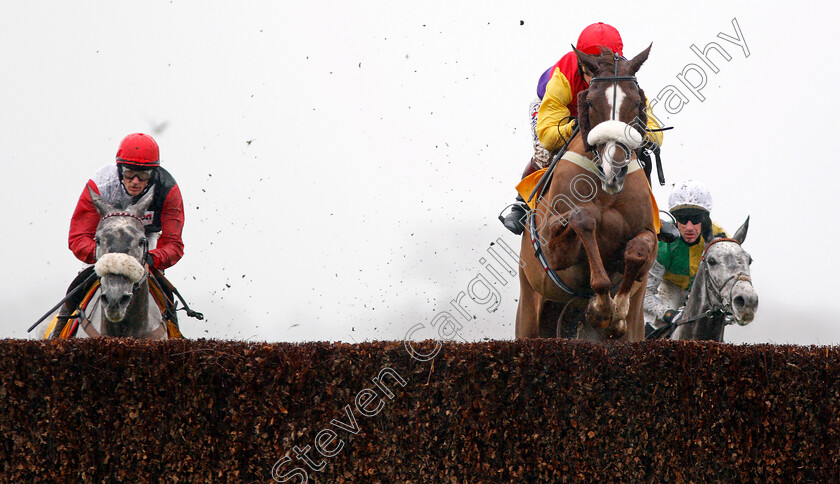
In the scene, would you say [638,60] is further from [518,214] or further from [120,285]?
[120,285]

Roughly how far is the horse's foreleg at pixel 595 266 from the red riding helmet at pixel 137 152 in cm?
309

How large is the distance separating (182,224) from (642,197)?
10.9 feet

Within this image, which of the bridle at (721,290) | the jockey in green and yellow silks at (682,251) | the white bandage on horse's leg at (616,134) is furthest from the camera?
the jockey in green and yellow silks at (682,251)

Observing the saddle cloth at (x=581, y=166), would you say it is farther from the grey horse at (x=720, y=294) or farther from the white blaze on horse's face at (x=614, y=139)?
the grey horse at (x=720, y=294)

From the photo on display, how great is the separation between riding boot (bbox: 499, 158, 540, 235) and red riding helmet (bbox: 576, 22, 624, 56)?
988mm

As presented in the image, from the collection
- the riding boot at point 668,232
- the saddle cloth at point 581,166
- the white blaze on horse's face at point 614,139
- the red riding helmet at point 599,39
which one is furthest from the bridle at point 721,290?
the red riding helmet at point 599,39

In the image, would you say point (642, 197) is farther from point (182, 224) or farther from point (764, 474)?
point (182, 224)

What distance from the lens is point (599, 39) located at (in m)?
6.34

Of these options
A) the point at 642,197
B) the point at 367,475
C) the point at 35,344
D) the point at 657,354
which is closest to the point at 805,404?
the point at 657,354

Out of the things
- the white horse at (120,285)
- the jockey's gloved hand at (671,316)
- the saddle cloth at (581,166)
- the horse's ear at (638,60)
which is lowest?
the white horse at (120,285)

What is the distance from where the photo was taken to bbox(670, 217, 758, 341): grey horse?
6.75 metres

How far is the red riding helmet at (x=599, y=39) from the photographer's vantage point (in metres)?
6.34

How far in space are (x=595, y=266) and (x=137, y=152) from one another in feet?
11.0

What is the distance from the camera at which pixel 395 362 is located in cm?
479
